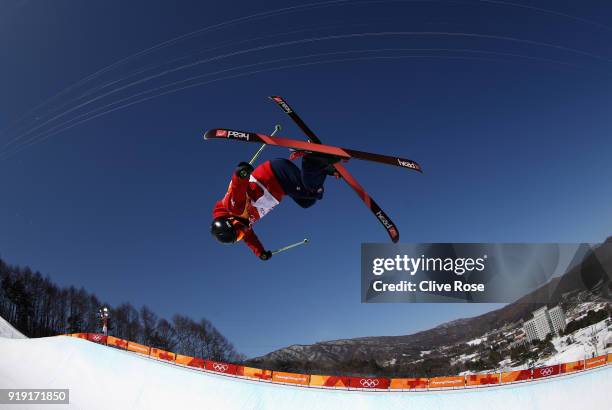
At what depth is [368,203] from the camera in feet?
19.3

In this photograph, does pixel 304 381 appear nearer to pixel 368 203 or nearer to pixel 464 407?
pixel 464 407

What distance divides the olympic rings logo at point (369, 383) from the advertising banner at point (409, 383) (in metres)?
0.56

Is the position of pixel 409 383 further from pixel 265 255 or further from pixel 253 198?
pixel 253 198

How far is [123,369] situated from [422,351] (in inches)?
1923

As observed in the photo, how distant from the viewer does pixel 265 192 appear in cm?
591

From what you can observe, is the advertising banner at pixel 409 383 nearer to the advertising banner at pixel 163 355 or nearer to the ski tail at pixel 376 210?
the advertising banner at pixel 163 355

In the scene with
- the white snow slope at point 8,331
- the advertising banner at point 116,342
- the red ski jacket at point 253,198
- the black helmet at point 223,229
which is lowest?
the advertising banner at point 116,342

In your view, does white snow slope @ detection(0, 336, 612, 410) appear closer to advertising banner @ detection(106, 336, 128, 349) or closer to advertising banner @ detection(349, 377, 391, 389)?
advertising banner @ detection(349, 377, 391, 389)

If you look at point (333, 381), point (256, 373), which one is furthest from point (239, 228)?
point (256, 373)

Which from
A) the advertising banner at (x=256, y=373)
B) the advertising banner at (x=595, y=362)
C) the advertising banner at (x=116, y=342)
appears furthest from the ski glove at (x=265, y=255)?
the advertising banner at (x=116, y=342)

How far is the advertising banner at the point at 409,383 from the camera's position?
15020 millimetres

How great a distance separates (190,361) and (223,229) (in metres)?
14.5

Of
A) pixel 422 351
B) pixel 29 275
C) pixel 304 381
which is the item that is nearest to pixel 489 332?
pixel 422 351

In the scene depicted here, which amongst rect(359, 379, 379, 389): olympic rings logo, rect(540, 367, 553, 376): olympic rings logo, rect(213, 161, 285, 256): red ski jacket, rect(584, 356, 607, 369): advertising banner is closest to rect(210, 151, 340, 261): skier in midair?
rect(213, 161, 285, 256): red ski jacket
